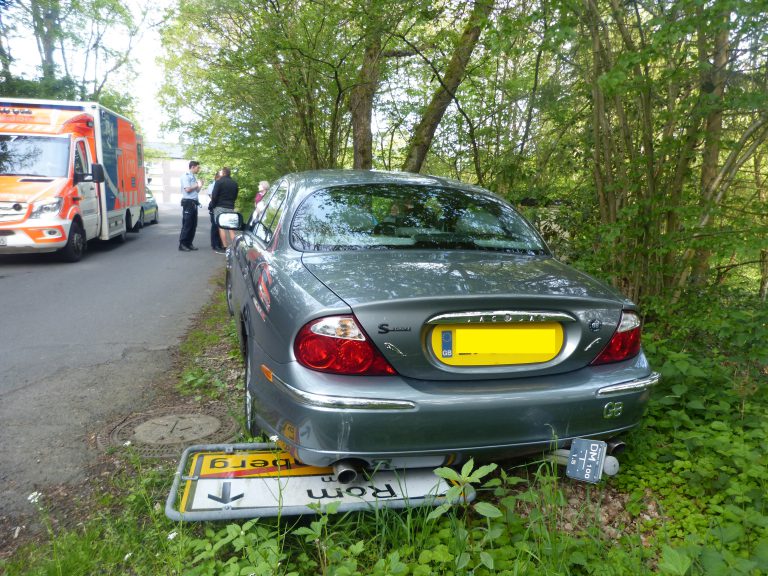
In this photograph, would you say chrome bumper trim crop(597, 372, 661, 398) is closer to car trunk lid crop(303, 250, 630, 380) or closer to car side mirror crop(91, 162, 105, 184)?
car trunk lid crop(303, 250, 630, 380)

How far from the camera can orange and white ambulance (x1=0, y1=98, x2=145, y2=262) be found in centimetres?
902

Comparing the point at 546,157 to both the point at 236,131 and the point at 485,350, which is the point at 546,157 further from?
the point at 236,131

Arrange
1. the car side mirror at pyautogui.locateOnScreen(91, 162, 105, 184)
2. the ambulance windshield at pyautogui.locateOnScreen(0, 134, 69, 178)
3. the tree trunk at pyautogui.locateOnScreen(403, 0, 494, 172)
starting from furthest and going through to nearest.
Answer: the car side mirror at pyautogui.locateOnScreen(91, 162, 105, 184), the ambulance windshield at pyautogui.locateOnScreen(0, 134, 69, 178), the tree trunk at pyautogui.locateOnScreen(403, 0, 494, 172)

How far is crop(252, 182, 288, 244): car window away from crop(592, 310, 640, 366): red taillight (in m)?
1.91

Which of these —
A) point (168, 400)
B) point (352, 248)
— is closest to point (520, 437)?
point (352, 248)

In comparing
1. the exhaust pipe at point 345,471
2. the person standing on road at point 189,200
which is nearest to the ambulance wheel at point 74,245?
the person standing on road at point 189,200

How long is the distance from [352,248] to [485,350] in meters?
0.98

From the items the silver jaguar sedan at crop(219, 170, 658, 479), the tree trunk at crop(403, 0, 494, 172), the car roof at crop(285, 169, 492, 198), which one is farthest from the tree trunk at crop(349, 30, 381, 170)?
the silver jaguar sedan at crop(219, 170, 658, 479)

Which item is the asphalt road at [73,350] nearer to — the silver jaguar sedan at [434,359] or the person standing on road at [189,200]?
the silver jaguar sedan at [434,359]

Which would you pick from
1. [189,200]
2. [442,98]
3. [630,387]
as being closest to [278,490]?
[630,387]

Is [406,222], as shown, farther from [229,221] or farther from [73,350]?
[73,350]

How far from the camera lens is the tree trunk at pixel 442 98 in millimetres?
7914

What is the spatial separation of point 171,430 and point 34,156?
8.40 meters

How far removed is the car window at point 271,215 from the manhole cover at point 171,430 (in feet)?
3.96
